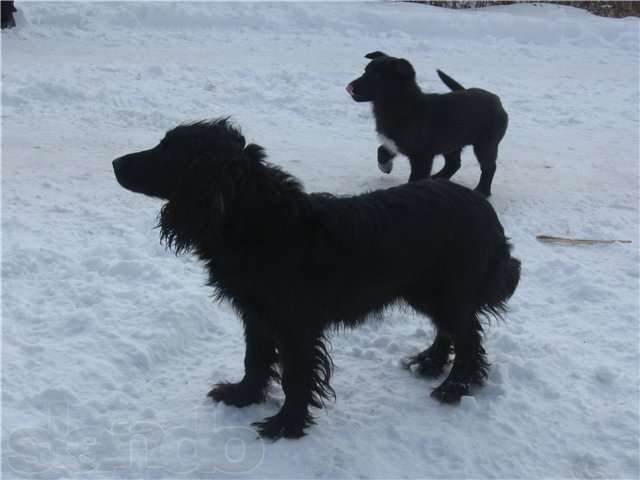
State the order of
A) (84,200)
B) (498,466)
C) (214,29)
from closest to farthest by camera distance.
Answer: (498,466), (84,200), (214,29)

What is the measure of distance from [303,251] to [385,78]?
12.9 feet

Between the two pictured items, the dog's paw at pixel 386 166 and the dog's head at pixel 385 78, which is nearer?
the dog's head at pixel 385 78

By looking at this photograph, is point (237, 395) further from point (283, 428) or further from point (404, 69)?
point (404, 69)

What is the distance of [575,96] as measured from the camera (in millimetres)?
11180

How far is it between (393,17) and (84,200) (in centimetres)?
1006


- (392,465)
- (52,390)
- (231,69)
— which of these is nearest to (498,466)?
(392,465)

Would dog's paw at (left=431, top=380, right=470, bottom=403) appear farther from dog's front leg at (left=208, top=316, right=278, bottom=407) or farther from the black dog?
the black dog

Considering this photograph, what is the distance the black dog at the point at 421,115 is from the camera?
22.1 feet

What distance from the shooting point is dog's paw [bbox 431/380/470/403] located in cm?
384

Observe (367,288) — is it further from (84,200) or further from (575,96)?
(575,96)

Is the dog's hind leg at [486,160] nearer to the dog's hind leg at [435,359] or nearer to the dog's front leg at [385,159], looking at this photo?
the dog's front leg at [385,159]

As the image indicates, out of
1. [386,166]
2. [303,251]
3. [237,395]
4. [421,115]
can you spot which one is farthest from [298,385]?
[386,166]

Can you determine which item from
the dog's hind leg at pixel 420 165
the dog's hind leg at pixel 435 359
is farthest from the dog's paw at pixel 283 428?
the dog's hind leg at pixel 420 165

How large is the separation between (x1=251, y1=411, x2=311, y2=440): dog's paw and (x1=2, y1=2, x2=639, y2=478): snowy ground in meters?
0.08
